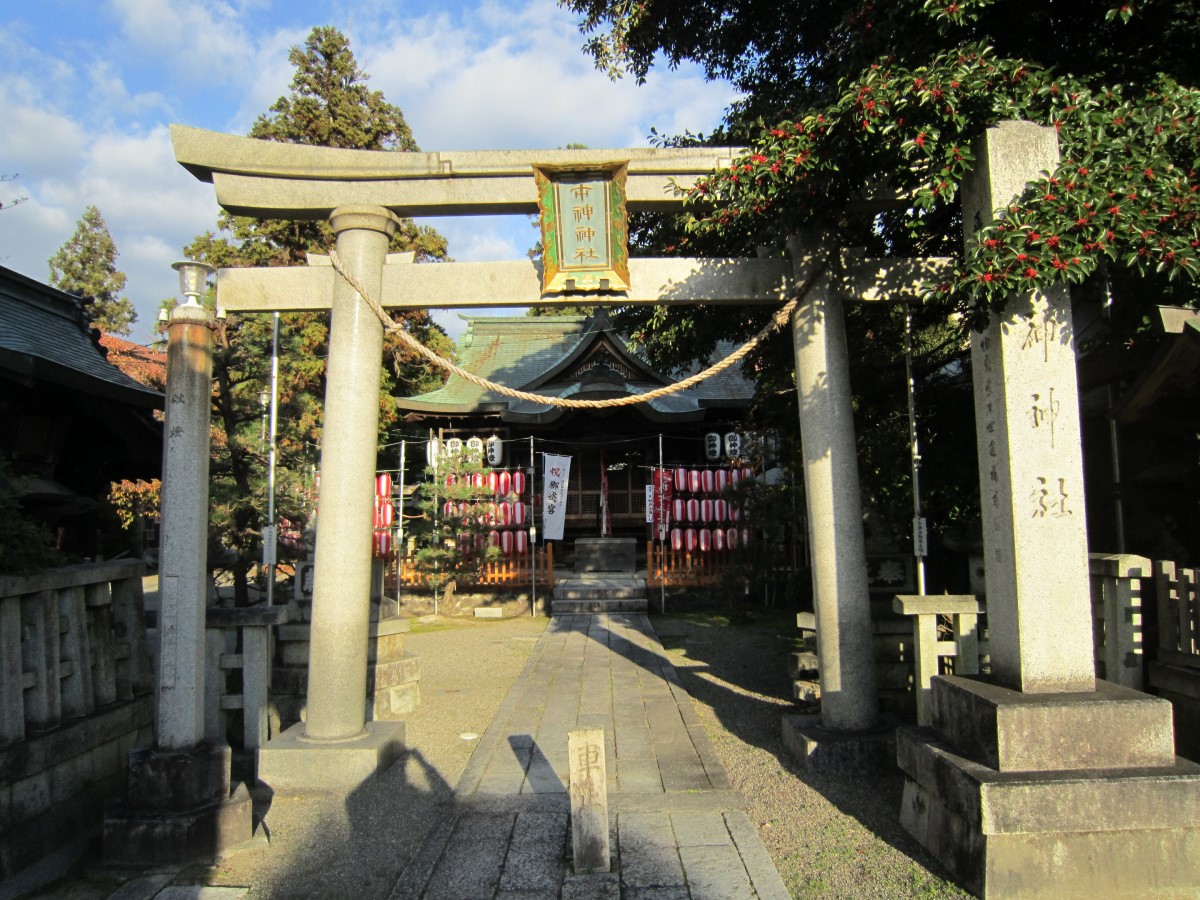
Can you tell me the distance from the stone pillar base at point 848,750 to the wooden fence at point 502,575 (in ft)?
34.5

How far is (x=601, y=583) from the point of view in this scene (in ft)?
51.6

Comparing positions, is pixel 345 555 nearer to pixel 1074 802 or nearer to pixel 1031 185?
pixel 1074 802

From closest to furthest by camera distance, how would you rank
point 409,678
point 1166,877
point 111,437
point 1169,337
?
point 1166,877 → point 1169,337 → point 409,678 → point 111,437

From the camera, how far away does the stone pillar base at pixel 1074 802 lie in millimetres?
3330

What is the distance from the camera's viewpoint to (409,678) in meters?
8.01

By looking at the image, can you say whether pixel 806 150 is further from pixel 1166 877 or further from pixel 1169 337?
pixel 1166 877

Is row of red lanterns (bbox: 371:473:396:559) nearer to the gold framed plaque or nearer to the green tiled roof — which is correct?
the green tiled roof

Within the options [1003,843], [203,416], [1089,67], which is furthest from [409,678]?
[1089,67]

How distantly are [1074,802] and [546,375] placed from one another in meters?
17.0

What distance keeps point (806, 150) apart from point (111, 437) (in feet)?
28.4

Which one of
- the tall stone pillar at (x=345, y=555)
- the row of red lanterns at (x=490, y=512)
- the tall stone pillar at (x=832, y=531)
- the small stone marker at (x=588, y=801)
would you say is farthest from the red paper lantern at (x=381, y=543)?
the small stone marker at (x=588, y=801)

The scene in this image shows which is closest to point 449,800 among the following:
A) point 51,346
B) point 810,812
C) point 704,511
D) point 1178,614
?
point 810,812

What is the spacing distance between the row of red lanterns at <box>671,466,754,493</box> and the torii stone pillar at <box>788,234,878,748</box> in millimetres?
9538

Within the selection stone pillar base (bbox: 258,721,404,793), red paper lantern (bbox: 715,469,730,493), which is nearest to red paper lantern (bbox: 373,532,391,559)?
red paper lantern (bbox: 715,469,730,493)
